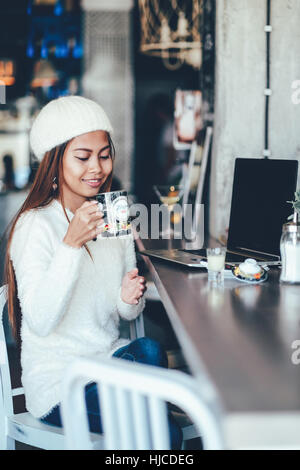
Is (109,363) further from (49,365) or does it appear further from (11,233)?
(11,233)

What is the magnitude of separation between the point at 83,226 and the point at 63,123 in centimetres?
39

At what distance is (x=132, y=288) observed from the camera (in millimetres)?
2008

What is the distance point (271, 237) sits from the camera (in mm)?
2229

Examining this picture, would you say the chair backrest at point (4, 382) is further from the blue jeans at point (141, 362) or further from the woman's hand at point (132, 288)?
the woman's hand at point (132, 288)

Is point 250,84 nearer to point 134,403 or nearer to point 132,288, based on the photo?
point 132,288

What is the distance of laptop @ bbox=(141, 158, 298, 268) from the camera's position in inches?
85.4

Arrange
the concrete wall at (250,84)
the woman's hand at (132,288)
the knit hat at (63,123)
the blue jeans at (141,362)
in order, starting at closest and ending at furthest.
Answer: the blue jeans at (141,362)
the knit hat at (63,123)
the woman's hand at (132,288)
the concrete wall at (250,84)

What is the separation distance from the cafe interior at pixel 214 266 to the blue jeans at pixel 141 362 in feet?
0.12

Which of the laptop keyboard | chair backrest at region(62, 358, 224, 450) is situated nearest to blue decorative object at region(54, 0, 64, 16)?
the laptop keyboard

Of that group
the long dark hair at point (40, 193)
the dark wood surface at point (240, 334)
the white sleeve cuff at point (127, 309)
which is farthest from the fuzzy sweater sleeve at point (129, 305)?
the long dark hair at point (40, 193)

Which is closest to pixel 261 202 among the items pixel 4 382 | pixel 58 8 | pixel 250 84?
pixel 250 84

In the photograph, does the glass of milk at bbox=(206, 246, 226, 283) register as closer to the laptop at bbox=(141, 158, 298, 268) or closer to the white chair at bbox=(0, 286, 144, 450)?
the laptop at bbox=(141, 158, 298, 268)

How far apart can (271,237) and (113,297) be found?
0.63m

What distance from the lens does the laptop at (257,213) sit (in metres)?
2.17
